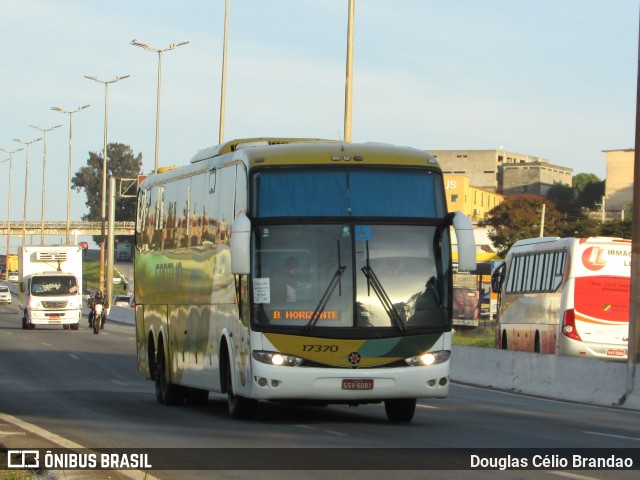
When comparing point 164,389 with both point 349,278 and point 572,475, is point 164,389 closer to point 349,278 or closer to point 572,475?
point 349,278

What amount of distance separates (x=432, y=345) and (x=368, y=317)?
89cm

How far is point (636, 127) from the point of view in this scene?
2648cm

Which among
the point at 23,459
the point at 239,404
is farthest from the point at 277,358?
the point at 23,459

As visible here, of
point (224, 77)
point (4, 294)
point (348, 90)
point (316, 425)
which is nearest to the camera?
point (316, 425)

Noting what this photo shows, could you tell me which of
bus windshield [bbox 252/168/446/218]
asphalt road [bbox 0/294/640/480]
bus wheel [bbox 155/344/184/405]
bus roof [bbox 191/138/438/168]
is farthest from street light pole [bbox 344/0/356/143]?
bus windshield [bbox 252/168/446/218]

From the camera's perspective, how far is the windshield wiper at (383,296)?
1764 centimetres

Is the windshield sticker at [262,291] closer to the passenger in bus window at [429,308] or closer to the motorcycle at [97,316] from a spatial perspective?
the passenger in bus window at [429,308]

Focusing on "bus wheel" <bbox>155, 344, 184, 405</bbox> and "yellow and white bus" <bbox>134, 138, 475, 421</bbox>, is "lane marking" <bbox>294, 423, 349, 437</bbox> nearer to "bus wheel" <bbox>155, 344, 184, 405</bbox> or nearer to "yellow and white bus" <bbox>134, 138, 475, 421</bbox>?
"yellow and white bus" <bbox>134, 138, 475, 421</bbox>

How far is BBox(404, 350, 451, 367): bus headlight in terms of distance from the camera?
58.2 feet

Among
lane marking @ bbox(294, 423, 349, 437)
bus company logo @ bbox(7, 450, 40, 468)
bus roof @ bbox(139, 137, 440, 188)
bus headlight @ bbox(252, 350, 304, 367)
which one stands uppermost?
bus roof @ bbox(139, 137, 440, 188)

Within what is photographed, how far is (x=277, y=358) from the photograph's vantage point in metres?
17.5

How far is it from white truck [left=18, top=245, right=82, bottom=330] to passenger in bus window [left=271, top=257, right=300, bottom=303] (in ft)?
152

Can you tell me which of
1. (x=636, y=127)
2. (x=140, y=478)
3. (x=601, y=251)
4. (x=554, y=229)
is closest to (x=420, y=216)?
(x=140, y=478)

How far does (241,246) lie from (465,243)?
268 centimetres
